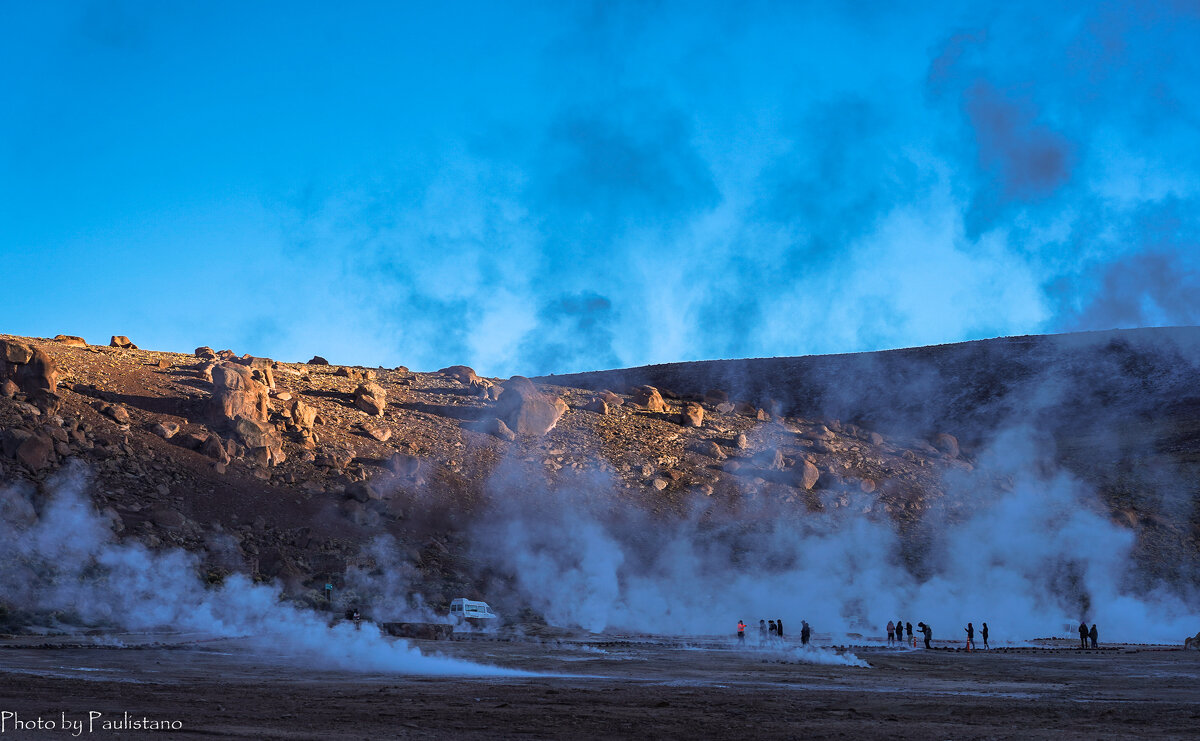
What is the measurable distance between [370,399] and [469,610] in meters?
19.6

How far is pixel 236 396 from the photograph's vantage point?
41.2 meters

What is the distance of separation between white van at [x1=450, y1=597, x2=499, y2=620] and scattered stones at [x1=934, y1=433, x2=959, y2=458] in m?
32.7

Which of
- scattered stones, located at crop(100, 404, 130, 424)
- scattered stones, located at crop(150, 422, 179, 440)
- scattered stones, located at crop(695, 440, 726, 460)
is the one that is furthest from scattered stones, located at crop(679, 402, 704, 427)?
scattered stones, located at crop(100, 404, 130, 424)

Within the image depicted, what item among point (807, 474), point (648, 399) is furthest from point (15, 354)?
point (807, 474)

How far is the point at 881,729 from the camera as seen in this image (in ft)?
33.2

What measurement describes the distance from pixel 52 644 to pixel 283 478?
59.5ft

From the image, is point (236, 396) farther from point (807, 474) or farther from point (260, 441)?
point (807, 474)

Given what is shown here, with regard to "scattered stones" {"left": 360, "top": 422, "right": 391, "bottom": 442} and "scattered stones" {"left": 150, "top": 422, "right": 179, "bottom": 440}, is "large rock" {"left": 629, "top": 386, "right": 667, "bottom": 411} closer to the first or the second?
"scattered stones" {"left": 360, "top": 422, "right": 391, "bottom": 442}

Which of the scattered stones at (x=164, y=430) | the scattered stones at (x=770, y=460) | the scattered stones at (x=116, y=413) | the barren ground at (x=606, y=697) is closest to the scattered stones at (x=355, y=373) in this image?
the scattered stones at (x=164, y=430)

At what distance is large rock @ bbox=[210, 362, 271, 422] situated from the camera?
40.9 meters

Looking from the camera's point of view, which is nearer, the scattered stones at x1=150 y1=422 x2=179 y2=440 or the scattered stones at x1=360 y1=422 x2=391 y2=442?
the scattered stones at x1=150 y1=422 x2=179 y2=440

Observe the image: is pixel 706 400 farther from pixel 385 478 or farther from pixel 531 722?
pixel 531 722

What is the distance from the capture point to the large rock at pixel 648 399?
56844mm

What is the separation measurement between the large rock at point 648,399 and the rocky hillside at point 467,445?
21 cm
